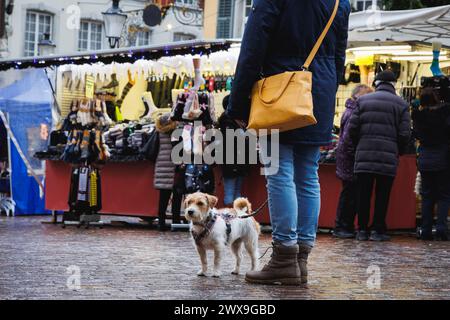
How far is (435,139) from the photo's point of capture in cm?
1230

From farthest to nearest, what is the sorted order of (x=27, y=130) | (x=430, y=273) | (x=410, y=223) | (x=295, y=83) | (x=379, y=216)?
1. (x=27, y=130)
2. (x=410, y=223)
3. (x=379, y=216)
4. (x=430, y=273)
5. (x=295, y=83)

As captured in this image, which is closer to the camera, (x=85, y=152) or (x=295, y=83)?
(x=295, y=83)

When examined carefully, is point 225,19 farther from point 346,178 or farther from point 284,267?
point 284,267

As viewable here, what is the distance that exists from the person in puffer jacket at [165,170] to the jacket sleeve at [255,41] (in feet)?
21.9

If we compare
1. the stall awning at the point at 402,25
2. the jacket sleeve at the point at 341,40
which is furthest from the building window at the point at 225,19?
the jacket sleeve at the point at 341,40

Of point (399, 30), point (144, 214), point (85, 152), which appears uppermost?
point (399, 30)

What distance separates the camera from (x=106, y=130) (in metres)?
15.0

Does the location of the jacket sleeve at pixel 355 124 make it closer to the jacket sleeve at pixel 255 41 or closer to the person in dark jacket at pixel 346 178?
the person in dark jacket at pixel 346 178

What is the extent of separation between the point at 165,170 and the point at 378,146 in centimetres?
296

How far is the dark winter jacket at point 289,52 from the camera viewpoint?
6.55 m

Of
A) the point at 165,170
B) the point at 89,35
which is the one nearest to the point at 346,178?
the point at 165,170

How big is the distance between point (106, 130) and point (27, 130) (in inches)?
98.6
